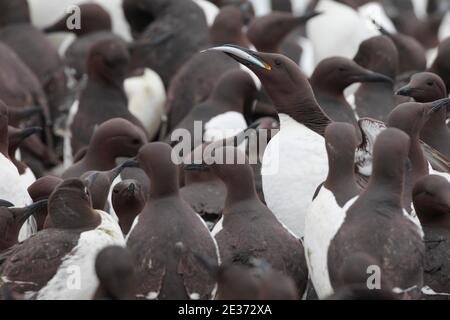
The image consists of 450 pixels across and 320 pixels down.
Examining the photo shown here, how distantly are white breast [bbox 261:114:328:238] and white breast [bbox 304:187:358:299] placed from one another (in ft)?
3.75

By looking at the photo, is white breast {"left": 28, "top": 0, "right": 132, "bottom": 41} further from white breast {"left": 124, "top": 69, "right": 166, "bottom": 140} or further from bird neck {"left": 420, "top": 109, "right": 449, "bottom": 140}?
bird neck {"left": 420, "top": 109, "right": 449, "bottom": 140}

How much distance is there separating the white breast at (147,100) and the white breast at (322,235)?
7.13 meters

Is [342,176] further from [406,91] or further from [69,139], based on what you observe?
[69,139]

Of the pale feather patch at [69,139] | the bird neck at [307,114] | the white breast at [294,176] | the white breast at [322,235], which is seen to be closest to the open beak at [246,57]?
the bird neck at [307,114]

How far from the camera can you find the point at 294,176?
1169cm

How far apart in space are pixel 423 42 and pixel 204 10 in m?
5.18

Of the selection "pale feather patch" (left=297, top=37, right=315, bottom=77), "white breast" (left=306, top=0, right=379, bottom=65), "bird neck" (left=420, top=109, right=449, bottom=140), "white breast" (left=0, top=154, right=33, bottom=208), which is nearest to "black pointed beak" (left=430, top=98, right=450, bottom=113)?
"bird neck" (left=420, top=109, right=449, bottom=140)

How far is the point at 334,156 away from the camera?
10.6 metres

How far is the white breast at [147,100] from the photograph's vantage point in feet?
57.5

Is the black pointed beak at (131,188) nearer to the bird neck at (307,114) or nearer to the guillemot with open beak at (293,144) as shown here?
the guillemot with open beak at (293,144)

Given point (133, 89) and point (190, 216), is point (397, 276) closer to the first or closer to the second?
point (190, 216)

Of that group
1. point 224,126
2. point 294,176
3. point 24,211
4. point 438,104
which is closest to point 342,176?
point 294,176

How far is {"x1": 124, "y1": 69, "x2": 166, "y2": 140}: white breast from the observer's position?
57.5ft

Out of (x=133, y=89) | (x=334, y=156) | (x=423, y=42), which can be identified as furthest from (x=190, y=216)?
(x=423, y=42)
